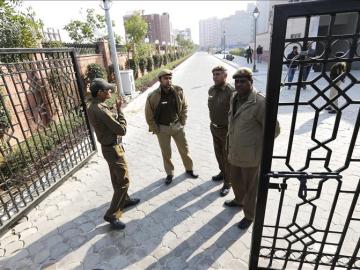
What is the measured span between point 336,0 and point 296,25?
19.0 m

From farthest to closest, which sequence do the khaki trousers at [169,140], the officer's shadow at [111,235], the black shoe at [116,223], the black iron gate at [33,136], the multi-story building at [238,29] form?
the multi-story building at [238,29]
the khaki trousers at [169,140]
the black iron gate at [33,136]
the black shoe at [116,223]
the officer's shadow at [111,235]

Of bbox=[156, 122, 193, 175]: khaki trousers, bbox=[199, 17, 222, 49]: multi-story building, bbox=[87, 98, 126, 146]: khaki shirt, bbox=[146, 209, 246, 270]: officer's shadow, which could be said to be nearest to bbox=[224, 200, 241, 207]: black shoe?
bbox=[146, 209, 246, 270]: officer's shadow

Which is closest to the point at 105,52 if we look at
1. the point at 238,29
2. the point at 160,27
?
the point at 160,27

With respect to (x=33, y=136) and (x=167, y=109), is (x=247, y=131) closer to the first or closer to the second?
(x=167, y=109)

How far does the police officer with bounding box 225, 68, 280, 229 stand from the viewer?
2570 millimetres

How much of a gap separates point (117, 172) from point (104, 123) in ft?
2.11

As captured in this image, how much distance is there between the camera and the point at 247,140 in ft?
8.88

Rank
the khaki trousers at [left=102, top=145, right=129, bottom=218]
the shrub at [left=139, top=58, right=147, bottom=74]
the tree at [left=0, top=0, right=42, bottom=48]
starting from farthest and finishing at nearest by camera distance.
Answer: the shrub at [left=139, top=58, right=147, bottom=74], the tree at [left=0, top=0, right=42, bottom=48], the khaki trousers at [left=102, top=145, right=129, bottom=218]

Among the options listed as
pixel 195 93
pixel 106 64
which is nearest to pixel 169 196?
pixel 195 93

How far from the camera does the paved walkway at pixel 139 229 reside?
283 centimetres

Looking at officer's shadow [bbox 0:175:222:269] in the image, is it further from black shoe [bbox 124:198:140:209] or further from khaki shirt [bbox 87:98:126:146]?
khaki shirt [bbox 87:98:126:146]

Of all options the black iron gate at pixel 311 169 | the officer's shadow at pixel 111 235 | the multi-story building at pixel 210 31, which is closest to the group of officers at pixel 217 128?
the officer's shadow at pixel 111 235

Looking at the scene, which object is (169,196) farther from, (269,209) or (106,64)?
(106,64)

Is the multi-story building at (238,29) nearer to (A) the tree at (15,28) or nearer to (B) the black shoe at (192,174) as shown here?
(A) the tree at (15,28)
